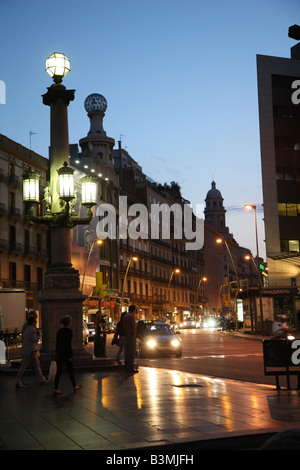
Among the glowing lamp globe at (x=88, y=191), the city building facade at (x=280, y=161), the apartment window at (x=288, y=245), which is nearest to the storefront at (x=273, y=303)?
the city building facade at (x=280, y=161)

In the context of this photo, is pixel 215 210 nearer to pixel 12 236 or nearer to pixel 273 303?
pixel 12 236

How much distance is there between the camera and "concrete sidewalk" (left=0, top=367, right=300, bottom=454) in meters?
7.43

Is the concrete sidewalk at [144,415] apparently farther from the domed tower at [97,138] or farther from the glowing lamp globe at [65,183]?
the domed tower at [97,138]

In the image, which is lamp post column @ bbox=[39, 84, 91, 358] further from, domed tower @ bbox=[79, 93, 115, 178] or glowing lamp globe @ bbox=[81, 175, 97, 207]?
domed tower @ bbox=[79, 93, 115, 178]

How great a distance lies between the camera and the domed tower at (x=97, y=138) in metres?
91.2

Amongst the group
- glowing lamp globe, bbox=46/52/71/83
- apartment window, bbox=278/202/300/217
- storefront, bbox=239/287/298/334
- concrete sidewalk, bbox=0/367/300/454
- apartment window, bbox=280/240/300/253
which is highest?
apartment window, bbox=278/202/300/217

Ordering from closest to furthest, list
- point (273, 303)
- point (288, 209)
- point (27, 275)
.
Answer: point (273, 303) → point (288, 209) → point (27, 275)

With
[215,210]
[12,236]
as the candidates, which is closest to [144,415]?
[12,236]

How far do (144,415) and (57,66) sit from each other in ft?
38.3

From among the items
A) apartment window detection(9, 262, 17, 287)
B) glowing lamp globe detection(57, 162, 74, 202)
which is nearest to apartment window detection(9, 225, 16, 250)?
apartment window detection(9, 262, 17, 287)

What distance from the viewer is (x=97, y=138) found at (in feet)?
302

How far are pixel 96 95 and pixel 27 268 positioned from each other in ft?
141

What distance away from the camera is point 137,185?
103 meters

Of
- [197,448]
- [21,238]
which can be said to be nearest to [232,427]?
[197,448]
